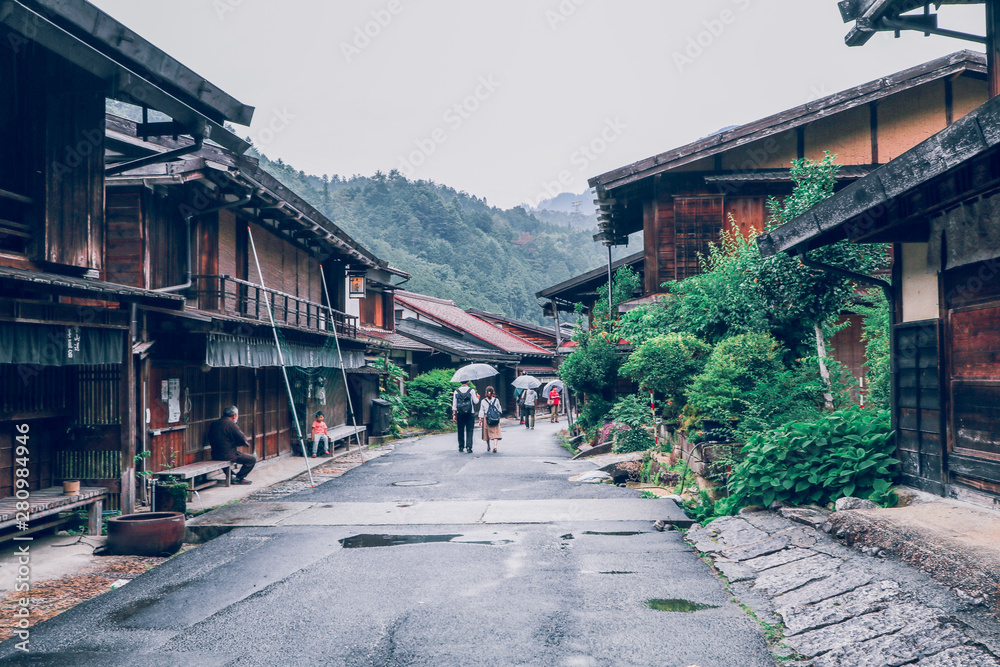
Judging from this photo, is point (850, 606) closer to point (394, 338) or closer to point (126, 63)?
point (126, 63)

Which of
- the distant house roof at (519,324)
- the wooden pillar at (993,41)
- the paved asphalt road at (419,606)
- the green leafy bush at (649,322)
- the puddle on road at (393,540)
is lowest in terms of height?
the puddle on road at (393,540)

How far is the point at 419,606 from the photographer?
6359 millimetres

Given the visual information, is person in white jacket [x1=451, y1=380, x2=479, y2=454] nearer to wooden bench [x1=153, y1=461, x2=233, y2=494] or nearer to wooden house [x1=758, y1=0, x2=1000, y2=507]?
wooden bench [x1=153, y1=461, x2=233, y2=494]

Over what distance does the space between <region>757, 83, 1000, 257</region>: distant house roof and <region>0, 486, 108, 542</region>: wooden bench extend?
28.3ft

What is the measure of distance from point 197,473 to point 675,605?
8.89 meters

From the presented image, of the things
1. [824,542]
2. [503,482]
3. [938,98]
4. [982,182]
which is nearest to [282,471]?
[503,482]

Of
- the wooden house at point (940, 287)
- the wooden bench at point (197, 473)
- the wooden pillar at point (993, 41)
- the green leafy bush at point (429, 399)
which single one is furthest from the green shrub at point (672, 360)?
the green leafy bush at point (429, 399)

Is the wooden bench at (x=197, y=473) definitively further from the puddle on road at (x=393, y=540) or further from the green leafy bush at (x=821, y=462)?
the green leafy bush at (x=821, y=462)

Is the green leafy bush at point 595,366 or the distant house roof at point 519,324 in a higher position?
the distant house roof at point 519,324

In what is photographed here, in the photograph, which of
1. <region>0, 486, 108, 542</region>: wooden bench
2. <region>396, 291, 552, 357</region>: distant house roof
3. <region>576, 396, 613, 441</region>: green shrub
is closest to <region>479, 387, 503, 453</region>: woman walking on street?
<region>576, 396, 613, 441</region>: green shrub

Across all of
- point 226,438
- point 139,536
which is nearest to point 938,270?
point 139,536

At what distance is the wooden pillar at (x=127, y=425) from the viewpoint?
9.87m

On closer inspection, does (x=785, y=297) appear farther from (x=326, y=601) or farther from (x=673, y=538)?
(x=326, y=601)

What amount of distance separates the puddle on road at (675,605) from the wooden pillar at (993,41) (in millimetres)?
5886
